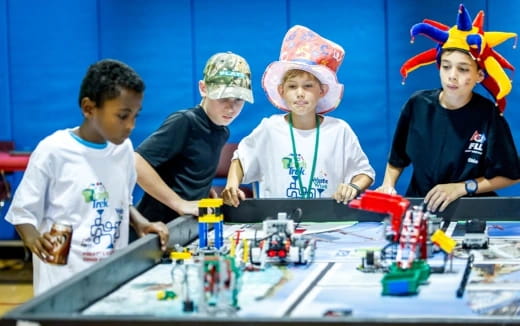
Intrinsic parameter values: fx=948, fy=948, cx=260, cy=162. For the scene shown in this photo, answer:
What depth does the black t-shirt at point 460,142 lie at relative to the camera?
Result: 3.52 m

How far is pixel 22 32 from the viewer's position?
6.04 m

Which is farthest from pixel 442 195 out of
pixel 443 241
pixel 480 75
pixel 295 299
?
pixel 295 299

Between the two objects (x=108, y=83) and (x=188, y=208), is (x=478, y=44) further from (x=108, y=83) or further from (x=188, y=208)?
(x=108, y=83)

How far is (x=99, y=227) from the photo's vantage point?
9.14ft

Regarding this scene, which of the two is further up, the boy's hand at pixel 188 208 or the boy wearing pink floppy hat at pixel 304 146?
the boy wearing pink floppy hat at pixel 304 146

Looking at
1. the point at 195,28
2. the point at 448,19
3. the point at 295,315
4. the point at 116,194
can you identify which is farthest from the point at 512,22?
the point at 295,315

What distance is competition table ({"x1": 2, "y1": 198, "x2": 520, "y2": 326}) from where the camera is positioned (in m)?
1.98

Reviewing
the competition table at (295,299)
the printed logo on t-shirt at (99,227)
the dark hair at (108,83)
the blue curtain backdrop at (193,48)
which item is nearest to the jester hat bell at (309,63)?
the competition table at (295,299)

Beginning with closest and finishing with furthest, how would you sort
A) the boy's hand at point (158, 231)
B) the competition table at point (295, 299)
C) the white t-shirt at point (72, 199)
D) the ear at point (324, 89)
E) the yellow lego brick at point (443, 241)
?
the competition table at point (295, 299) → the yellow lego brick at point (443, 241) → the white t-shirt at point (72, 199) → the boy's hand at point (158, 231) → the ear at point (324, 89)

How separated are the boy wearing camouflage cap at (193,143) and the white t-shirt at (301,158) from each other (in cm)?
20

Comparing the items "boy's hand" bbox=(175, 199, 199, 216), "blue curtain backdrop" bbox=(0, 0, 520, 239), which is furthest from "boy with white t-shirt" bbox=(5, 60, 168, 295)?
"blue curtain backdrop" bbox=(0, 0, 520, 239)

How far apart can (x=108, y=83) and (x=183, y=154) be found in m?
0.83

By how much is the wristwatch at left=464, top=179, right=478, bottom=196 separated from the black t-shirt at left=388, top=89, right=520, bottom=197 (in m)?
0.06

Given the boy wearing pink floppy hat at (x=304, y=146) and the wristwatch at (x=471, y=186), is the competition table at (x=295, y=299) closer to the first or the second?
the wristwatch at (x=471, y=186)
